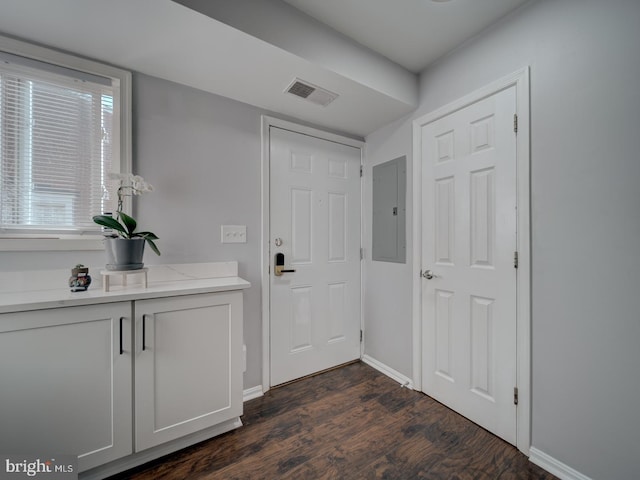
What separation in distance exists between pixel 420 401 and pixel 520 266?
4.05ft

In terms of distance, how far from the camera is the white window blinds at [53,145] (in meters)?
1.38

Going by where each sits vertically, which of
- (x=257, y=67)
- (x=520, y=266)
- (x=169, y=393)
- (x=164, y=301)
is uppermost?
(x=257, y=67)

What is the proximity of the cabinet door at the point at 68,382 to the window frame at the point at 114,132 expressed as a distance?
456mm

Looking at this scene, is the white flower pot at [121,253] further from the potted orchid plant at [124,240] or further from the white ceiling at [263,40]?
the white ceiling at [263,40]

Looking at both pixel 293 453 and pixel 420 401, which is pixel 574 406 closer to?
pixel 420 401

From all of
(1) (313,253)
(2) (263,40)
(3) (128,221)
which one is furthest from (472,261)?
(3) (128,221)

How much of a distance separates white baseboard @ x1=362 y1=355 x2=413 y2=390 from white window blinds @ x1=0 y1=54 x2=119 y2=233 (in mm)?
2438

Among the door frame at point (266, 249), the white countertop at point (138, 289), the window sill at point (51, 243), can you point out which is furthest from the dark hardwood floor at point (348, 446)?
the window sill at point (51, 243)

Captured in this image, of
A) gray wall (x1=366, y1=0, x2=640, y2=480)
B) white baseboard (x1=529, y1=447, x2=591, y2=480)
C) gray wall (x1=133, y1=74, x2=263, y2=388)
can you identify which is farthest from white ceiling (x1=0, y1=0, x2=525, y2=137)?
white baseboard (x1=529, y1=447, x2=591, y2=480)

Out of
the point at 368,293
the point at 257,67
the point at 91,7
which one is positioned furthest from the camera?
the point at 368,293

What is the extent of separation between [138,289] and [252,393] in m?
1.19

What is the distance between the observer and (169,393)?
1.44m

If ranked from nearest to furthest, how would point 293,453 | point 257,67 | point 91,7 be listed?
1. point 91,7
2. point 293,453
3. point 257,67

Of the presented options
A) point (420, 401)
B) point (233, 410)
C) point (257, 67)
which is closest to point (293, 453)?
point (233, 410)
